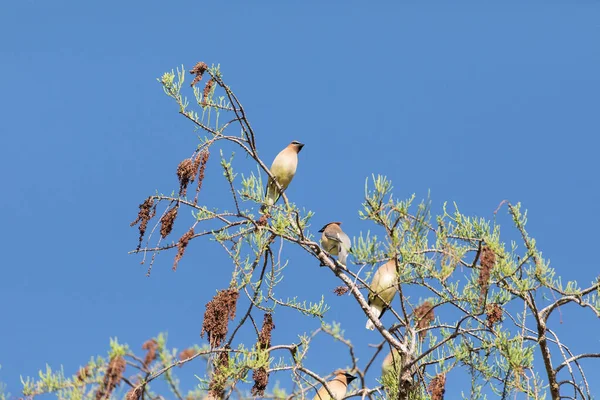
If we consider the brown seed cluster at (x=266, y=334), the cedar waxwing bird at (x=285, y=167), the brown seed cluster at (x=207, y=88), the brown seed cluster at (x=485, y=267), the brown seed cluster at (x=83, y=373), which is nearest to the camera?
the brown seed cluster at (x=83, y=373)

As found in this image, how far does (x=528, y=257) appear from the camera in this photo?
4.54 meters

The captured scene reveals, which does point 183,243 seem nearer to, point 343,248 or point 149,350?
point 149,350

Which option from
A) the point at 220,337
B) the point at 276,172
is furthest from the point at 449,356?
the point at 276,172

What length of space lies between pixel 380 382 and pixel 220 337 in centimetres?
149

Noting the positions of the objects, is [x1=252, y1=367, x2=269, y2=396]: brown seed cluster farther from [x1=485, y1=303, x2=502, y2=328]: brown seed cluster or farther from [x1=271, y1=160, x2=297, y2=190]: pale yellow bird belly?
[x1=271, y1=160, x2=297, y2=190]: pale yellow bird belly

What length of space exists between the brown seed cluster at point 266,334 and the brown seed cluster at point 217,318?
0.40 metres

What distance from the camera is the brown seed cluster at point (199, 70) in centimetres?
490

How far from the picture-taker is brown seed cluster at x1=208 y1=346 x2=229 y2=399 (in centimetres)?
421

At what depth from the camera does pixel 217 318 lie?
4.08 m

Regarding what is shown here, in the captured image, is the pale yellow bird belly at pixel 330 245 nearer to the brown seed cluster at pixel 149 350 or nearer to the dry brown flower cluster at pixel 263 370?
the dry brown flower cluster at pixel 263 370

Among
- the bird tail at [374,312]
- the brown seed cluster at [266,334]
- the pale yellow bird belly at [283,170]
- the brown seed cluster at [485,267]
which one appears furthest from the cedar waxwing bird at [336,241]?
the brown seed cluster at [485,267]

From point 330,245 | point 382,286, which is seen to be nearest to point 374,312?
point 382,286

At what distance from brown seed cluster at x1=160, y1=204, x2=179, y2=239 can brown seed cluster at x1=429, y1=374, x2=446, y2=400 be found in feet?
5.60

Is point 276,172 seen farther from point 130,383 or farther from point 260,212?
point 130,383
